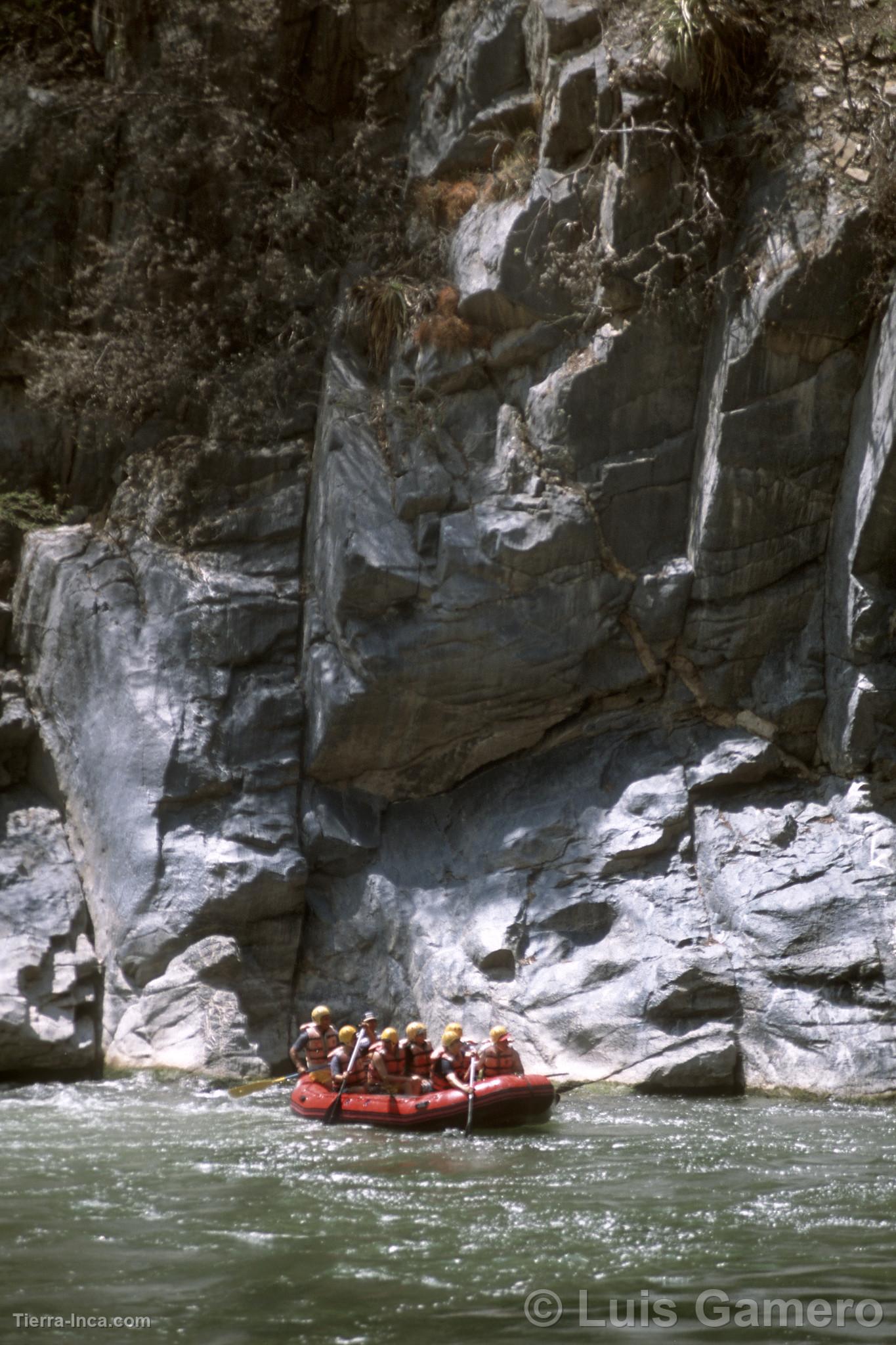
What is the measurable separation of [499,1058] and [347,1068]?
1.37 meters

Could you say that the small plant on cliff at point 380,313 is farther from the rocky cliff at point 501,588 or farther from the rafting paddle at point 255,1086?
the rafting paddle at point 255,1086

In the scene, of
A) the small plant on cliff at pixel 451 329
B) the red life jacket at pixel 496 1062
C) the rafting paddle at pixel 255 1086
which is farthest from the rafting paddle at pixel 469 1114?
the small plant on cliff at pixel 451 329

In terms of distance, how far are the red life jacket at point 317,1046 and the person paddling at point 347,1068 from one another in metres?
0.28

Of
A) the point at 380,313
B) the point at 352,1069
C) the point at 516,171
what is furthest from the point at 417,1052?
the point at 516,171

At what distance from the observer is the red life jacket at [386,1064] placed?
1100 centimetres

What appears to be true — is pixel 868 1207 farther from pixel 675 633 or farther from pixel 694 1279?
pixel 675 633

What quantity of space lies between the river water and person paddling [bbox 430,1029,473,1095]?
872mm

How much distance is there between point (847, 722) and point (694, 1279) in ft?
24.2

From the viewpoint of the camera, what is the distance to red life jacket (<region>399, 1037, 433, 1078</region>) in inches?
443

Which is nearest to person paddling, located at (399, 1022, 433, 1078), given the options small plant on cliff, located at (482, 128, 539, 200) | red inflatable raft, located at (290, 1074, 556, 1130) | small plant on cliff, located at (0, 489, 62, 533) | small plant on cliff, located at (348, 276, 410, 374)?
red inflatable raft, located at (290, 1074, 556, 1130)

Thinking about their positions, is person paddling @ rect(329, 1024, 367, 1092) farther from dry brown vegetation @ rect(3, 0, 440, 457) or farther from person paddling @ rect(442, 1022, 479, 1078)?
dry brown vegetation @ rect(3, 0, 440, 457)

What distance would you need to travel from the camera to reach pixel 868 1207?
718 centimetres

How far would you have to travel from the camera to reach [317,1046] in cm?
1166

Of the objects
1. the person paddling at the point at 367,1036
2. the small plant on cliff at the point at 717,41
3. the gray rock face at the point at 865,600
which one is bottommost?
the person paddling at the point at 367,1036
